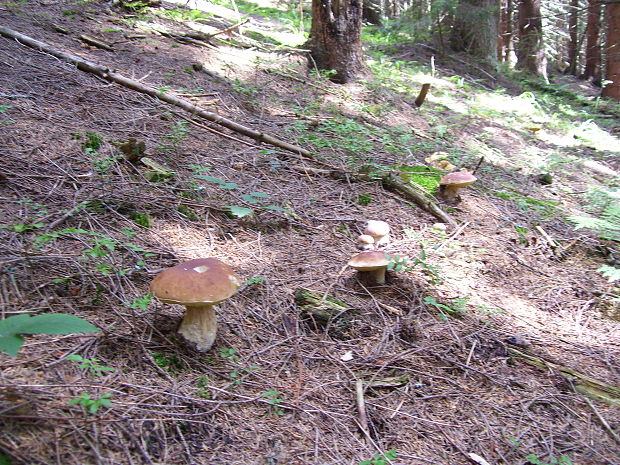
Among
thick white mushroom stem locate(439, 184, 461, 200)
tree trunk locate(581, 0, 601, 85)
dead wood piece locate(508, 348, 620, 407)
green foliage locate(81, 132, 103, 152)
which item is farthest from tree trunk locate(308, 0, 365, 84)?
tree trunk locate(581, 0, 601, 85)

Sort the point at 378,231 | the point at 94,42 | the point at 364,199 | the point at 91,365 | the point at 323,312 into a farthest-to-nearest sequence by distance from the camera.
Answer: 1. the point at 94,42
2. the point at 364,199
3. the point at 378,231
4. the point at 323,312
5. the point at 91,365

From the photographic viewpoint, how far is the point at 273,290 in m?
3.35

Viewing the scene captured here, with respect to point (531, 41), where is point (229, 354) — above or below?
below

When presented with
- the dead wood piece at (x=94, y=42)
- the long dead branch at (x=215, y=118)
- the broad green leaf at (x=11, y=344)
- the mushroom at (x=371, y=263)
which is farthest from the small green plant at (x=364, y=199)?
the dead wood piece at (x=94, y=42)

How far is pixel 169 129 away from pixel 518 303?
4.32 meters

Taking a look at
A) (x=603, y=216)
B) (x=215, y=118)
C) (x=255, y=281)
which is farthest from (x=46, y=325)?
(x=603, y=216)

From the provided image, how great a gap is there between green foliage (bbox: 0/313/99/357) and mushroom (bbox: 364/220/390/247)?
2831mm

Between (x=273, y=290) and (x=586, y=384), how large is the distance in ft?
7.87

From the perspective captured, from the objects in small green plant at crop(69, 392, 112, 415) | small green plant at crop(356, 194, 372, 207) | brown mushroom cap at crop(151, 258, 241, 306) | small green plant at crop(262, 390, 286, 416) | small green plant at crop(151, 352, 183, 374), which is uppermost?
brown mushroom cap at crop(151, 258, 241, 306)

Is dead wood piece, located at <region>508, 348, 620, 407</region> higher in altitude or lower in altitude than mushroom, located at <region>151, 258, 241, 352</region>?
lower

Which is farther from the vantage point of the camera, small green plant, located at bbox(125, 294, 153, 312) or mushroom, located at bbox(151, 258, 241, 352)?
small green plant, located at bbox(125, 294, 153, 312)

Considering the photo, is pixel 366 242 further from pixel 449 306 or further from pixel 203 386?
pixel 203 386

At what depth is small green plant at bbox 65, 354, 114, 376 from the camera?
2164 mm

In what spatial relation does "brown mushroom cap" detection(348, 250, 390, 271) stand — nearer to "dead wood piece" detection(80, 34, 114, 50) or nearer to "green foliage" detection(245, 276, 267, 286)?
"green foliage" detection(245, 276, 267, 286)
